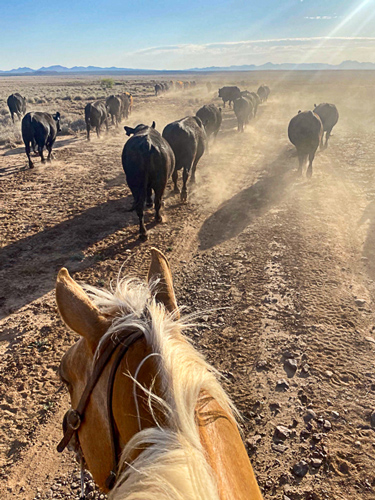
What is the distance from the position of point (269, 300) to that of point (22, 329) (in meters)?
3.42

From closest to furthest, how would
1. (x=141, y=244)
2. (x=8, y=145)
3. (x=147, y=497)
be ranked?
(x=147, y=497)
(x=141, y=244)
(x=8, y=145)

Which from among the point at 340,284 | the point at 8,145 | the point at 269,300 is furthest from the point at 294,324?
the point at 8,145

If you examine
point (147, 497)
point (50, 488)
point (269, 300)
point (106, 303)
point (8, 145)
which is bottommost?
point (50, 488)

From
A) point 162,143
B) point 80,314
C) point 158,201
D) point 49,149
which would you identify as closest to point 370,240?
point 158,201

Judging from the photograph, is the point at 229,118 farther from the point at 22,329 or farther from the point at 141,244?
the point at 22,329

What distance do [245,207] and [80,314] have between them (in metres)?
6.96

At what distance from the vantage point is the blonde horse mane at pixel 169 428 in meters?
0.80

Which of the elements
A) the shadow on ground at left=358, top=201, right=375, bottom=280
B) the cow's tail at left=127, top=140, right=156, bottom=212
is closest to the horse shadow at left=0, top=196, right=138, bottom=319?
the cow's tail at left=127, top=140, right=156, bottom=212

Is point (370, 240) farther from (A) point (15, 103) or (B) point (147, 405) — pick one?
(A) point (15, 103)

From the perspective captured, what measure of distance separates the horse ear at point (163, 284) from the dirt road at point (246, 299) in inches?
35.8

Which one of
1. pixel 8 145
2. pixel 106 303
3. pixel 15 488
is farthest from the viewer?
pixel 8 145

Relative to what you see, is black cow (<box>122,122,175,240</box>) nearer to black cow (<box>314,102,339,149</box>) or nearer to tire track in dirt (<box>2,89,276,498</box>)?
tire track in dirt (<box>2,89,276,498</box>)

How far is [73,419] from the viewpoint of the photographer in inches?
50.2

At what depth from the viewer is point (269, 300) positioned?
4.57 m
